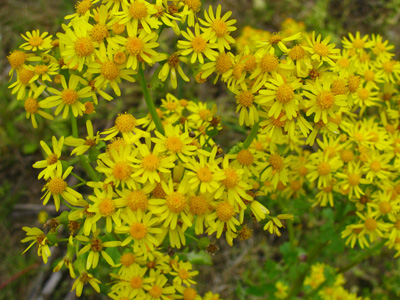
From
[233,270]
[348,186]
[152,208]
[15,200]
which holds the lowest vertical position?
[233,270]

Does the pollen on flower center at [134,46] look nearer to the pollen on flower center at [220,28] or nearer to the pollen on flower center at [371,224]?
the pollen on flower center at [220,28]

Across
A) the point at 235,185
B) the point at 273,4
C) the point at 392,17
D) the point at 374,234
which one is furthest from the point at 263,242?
the point at 392,17

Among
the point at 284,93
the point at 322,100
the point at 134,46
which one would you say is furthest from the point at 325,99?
the point at 134,46

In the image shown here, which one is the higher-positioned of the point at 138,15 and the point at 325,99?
the point at 138,15

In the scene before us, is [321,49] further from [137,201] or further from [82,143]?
[82,143]

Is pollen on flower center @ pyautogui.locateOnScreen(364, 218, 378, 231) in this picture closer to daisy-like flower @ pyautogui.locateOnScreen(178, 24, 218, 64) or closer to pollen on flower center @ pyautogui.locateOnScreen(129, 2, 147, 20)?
daisy-like flower @ pyautogui.locateOnScreen(178, 24, 218, 64)

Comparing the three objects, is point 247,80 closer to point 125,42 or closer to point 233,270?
point 125,42

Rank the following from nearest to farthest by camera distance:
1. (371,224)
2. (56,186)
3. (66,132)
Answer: (56,186)
(371,224)
(66,132)
